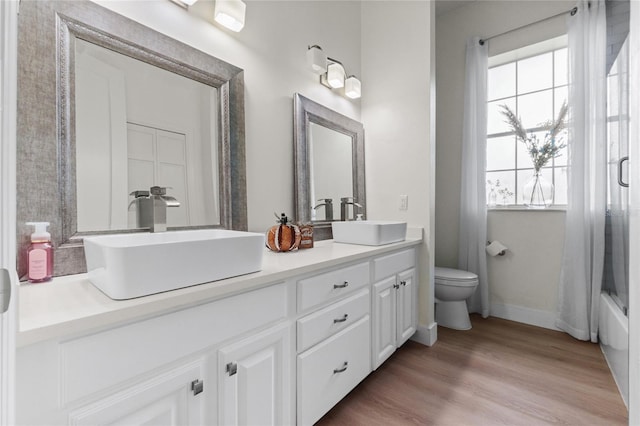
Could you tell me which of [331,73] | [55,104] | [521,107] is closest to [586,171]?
[521,107]

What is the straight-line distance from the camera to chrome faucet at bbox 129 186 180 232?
47.4 inches

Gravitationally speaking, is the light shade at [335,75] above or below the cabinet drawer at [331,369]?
above

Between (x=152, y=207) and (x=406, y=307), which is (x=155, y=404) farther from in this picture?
(x=406, y=307)

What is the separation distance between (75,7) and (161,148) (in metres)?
0.52

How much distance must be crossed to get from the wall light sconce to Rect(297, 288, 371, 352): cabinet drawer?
56.2 inches

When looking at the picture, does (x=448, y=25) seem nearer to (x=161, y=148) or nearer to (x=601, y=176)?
(x=601, y=176)

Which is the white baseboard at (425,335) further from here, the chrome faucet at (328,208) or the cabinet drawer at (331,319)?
the chrome faucet at (328,208)

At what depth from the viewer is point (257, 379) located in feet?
3.37

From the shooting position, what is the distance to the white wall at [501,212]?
2.55 meters

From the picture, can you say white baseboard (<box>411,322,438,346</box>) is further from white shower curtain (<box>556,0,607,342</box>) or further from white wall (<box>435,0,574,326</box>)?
white shower curtain (<box>556,0,607,342</box>)

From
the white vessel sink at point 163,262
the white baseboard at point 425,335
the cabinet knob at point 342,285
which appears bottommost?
the white baseboard at point 425,335

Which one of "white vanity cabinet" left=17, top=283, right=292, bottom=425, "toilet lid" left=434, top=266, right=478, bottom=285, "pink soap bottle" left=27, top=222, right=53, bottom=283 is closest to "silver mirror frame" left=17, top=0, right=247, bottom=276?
"pink soap bottle" left=27, top=222, right=53, bottom=283

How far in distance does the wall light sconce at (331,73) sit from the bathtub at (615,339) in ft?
7.10

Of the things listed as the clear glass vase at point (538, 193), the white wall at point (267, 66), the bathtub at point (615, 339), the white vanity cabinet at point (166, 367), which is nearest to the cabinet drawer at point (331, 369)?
the white vanity cabinet at point (166, 367)
